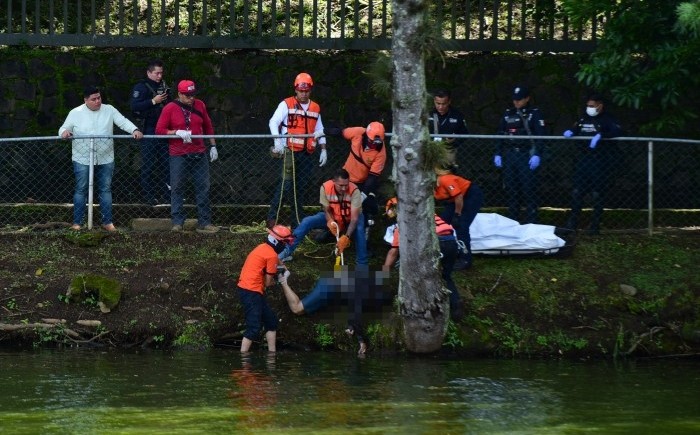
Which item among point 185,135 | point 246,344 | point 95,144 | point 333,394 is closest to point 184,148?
point 185,135

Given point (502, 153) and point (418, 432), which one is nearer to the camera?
point (418, 432)

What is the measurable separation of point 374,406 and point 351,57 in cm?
756

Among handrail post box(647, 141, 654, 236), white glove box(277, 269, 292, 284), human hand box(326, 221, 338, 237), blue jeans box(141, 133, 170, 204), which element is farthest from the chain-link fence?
white glove box(277, 269, 292, 284)

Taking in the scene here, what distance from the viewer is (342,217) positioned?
16.9 m

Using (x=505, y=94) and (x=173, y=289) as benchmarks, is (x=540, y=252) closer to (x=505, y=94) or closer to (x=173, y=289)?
(x=505, y=94)

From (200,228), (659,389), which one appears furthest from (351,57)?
(659,389)

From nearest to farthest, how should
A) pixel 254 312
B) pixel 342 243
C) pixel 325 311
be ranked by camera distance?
pixel 254 312 < pixel 325 311 < pixel 342 243

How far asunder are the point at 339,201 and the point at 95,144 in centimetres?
330

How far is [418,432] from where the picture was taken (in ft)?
39.8

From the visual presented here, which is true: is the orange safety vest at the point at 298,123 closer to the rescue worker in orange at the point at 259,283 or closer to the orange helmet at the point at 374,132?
the orange helmet at the point at 374,132

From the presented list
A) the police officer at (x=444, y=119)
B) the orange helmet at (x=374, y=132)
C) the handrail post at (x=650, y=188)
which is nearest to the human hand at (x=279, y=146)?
the orange helmet at (x=374, y=132)

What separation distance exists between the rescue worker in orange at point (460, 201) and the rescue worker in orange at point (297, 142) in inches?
67.3

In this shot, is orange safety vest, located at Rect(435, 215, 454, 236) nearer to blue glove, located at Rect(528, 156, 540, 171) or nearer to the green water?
the green water

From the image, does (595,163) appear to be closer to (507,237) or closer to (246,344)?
(507,237)
